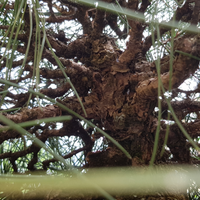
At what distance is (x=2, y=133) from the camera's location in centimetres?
44

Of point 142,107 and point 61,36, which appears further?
point 61,36

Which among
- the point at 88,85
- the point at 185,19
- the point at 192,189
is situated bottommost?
the point at 192,189

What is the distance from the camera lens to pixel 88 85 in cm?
49

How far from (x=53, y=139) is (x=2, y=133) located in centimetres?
22

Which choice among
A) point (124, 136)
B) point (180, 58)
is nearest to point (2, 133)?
point (124, 136)

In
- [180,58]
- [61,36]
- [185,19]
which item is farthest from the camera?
[61,36]

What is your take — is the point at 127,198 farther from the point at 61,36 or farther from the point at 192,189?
the point at 61,36

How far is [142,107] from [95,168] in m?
0.16

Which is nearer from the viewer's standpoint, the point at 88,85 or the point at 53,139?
the point at 88,85

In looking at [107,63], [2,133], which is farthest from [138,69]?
[2,133]

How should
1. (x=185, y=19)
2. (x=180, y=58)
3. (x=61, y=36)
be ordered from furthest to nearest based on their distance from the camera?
(x=61, y=36)
(x=185, y=19)
(x=180, y=58)

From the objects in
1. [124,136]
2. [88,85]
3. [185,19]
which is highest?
[185,19]

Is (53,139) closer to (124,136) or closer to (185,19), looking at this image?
(124,136)

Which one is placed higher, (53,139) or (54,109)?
(54,109)
